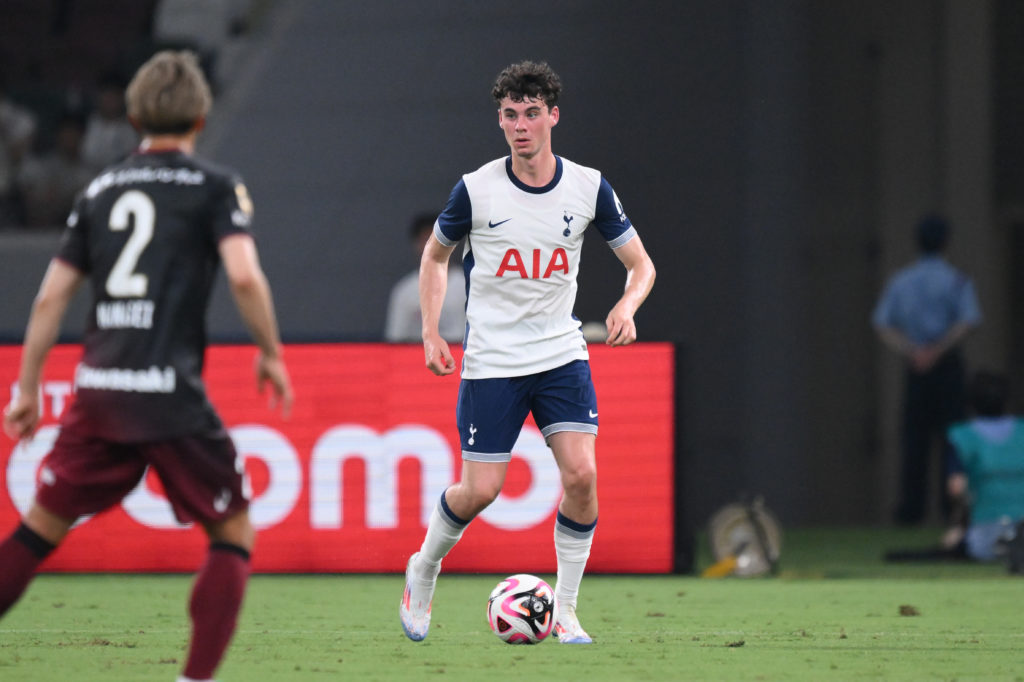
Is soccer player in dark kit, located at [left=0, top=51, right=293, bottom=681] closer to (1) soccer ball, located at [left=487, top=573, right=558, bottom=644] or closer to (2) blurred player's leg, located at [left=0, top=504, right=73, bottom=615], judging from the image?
(2) blurred player's leg, located at [left=0, top=504, right=73, bottom=615]

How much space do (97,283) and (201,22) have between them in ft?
33.5

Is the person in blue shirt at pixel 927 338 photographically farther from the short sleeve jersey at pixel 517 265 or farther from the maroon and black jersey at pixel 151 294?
the maroon and black jersey at pixel 151 294

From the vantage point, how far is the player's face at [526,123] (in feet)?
21.3

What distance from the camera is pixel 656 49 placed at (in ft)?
42.7

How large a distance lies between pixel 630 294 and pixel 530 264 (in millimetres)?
420

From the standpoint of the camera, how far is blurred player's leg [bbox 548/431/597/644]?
6488 millimetres

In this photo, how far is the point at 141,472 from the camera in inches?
193

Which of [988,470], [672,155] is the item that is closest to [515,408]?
[988,470]

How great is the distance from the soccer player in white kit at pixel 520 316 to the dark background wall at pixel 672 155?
6.06 metres

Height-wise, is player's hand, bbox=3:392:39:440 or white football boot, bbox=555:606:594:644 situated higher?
player's hand, bbox=3:392:39:440

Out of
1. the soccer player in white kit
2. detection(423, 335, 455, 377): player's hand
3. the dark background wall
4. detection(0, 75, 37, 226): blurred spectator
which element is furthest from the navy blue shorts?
detection(0, 75, 37, 226): blurred spectator

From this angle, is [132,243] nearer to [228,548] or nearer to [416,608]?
[228,548]

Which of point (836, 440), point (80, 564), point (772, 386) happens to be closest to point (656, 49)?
point (772, 386)

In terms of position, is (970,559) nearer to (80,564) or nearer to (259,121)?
(80,564)
